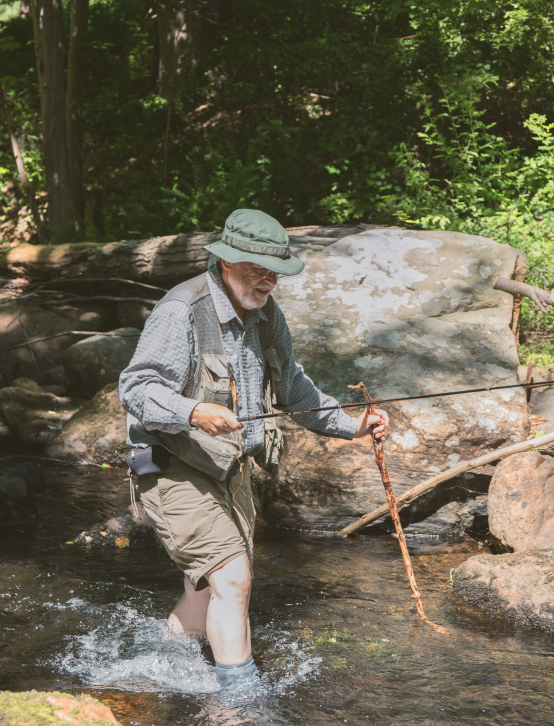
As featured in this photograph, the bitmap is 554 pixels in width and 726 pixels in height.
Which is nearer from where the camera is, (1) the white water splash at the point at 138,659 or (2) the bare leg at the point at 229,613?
(2) the bare leg at the point at 229,613

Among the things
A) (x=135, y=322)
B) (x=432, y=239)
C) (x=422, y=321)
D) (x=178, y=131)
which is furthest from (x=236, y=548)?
(x=178, y=131)

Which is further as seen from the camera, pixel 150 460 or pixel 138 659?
pixel 138 659

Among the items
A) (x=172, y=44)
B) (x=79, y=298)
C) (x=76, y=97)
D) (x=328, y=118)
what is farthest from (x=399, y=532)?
(x=172, y=44)

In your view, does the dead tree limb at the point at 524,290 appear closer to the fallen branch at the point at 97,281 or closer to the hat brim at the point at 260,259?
the hat brim at the point at 260,259

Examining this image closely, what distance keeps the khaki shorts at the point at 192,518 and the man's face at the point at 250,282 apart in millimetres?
762

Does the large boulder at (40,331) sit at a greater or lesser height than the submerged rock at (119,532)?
greater

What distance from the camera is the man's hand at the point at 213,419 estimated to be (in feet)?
8.45

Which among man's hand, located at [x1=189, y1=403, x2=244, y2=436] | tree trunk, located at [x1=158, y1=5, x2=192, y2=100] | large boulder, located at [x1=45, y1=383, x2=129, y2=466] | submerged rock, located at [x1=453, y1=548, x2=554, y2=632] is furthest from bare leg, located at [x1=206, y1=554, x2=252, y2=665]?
tree trunk, located at [x1=158, y1=5, x2=192, y2=100]

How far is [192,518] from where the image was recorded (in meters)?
2.87

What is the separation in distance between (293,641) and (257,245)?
203cm

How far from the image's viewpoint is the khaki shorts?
285 centimetres

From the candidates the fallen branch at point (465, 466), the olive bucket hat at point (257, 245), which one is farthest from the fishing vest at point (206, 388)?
the fallen branch at point (465, 466)

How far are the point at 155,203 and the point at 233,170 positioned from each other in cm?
153

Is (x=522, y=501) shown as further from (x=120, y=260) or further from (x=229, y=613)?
(x=120, y=260)
